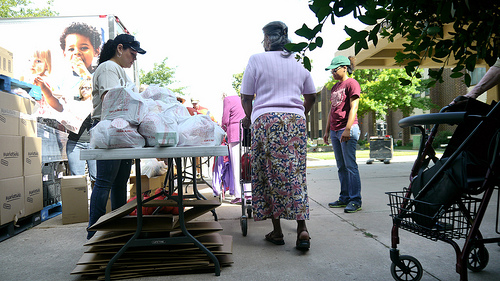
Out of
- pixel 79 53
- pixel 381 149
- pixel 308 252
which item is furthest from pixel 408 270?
pixel 381 149

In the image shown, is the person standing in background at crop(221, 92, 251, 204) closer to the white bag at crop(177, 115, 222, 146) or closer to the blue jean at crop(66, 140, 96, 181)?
the blue jean at crop(66, 140, 96, 181)

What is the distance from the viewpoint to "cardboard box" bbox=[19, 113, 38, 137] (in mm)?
4535

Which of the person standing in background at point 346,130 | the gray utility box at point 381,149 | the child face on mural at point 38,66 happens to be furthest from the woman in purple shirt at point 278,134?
the gray utility box at point 381,149

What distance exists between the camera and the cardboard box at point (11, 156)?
4.03m

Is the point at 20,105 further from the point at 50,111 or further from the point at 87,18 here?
the point at 87,18

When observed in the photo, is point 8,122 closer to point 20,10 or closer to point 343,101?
point 343,101

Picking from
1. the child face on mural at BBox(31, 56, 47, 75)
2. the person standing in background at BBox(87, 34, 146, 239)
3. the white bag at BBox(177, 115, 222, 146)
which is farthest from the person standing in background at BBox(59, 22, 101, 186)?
the white bag at BBox(177, 115, 222, 146)

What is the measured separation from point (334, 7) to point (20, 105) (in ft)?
15.0

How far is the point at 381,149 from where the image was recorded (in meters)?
14.0

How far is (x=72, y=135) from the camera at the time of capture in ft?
19.2

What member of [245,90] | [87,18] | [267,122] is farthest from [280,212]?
[87,18]

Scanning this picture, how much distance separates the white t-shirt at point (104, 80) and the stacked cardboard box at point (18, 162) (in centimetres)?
146

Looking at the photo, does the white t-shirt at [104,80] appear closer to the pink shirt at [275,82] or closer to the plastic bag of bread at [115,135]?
the plastic bag of bread at [115,135]

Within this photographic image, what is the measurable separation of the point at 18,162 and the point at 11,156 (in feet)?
0.56
